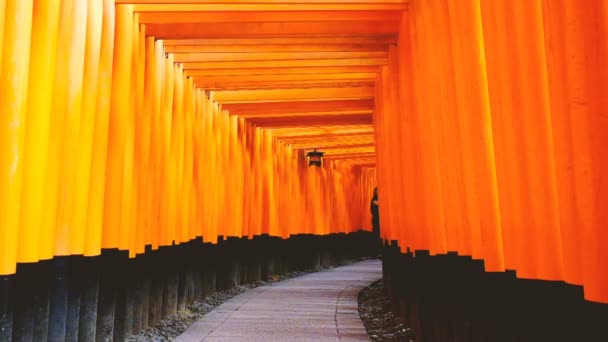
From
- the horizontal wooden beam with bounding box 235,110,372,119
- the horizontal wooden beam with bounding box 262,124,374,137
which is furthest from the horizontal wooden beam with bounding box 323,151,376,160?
the horizontal wooden beam with bounding box 235,110,372,119

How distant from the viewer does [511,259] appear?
3111 millimetres

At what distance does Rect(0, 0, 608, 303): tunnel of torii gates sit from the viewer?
2.43 metres

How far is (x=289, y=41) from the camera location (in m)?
7.55

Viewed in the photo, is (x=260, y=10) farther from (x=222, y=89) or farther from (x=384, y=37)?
(x=222, y=89)

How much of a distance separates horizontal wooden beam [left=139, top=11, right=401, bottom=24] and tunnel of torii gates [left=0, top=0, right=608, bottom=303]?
0.02 m

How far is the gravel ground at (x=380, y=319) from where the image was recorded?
6.78m

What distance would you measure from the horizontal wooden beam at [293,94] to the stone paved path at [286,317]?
3.88 m

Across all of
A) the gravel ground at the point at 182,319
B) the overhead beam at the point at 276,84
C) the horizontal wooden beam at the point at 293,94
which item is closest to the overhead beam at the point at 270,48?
the overhead beam at the point at 276,84

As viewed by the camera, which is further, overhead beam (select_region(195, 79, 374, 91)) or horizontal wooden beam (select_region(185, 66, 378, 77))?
overhead beam (select_region(195, 79, 374, 91))

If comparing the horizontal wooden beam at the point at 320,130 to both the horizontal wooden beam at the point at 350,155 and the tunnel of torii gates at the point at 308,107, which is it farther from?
the horizontal wooden beam at the point at 350,155

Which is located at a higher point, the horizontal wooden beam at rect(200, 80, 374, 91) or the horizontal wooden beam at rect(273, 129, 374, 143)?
the horizontal wooden beam at rect(273, 129, 374, 143)

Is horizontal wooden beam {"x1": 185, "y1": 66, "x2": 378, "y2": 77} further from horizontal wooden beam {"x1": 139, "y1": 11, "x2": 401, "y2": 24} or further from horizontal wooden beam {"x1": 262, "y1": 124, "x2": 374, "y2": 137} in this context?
horizontal wooden beam {"x1": 262, "y1": 124, "x2": 374, "y2": 137}

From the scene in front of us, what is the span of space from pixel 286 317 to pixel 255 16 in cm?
440

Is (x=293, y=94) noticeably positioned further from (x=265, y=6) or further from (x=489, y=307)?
(x=489, y=307)
